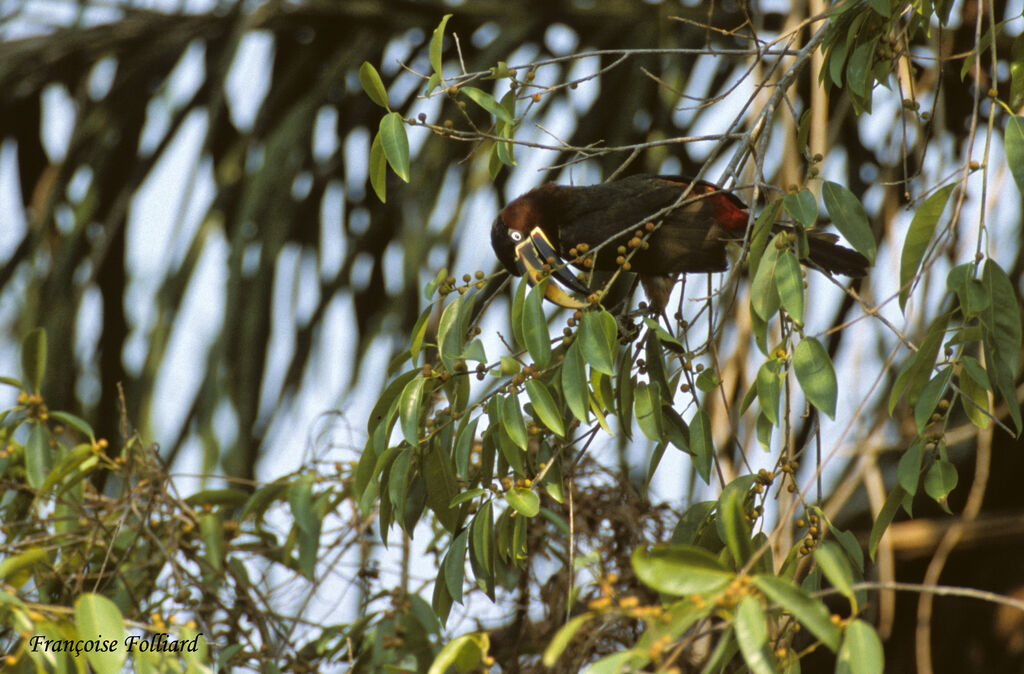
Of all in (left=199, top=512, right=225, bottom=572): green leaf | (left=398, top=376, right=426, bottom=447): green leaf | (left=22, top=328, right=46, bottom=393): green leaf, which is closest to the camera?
(left=398, top=376, right=426, bottom=447): green leaf

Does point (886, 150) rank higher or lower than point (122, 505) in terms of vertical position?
higher

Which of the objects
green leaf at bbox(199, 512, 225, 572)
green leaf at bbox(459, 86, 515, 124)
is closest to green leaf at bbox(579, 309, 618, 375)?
green leaf at bbox(459, 86, 515, 124)

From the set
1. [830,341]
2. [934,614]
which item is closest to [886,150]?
[830,341]

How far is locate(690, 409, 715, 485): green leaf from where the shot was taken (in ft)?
5.81

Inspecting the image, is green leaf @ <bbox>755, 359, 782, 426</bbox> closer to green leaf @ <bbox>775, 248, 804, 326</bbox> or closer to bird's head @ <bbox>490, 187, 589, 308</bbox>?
green leaf @ <bbox>775, 248, 804, 326</bbox>

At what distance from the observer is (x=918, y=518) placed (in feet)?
11.2

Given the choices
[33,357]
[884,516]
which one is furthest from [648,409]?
[33,357]

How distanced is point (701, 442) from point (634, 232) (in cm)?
106

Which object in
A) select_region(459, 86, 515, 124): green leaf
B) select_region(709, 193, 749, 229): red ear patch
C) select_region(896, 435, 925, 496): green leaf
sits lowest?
select_region(896, 435, 925, 496): green leaf

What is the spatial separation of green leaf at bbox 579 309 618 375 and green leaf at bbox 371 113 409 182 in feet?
1.24

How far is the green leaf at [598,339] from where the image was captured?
1.60 meters

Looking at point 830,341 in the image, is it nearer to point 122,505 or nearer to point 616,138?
point 616,138

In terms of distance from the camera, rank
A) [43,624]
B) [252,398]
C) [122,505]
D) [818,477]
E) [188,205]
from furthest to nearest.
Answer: [188,205], [252,398], [122,505], [818,477], [43,624]

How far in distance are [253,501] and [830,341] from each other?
5.23 feet
